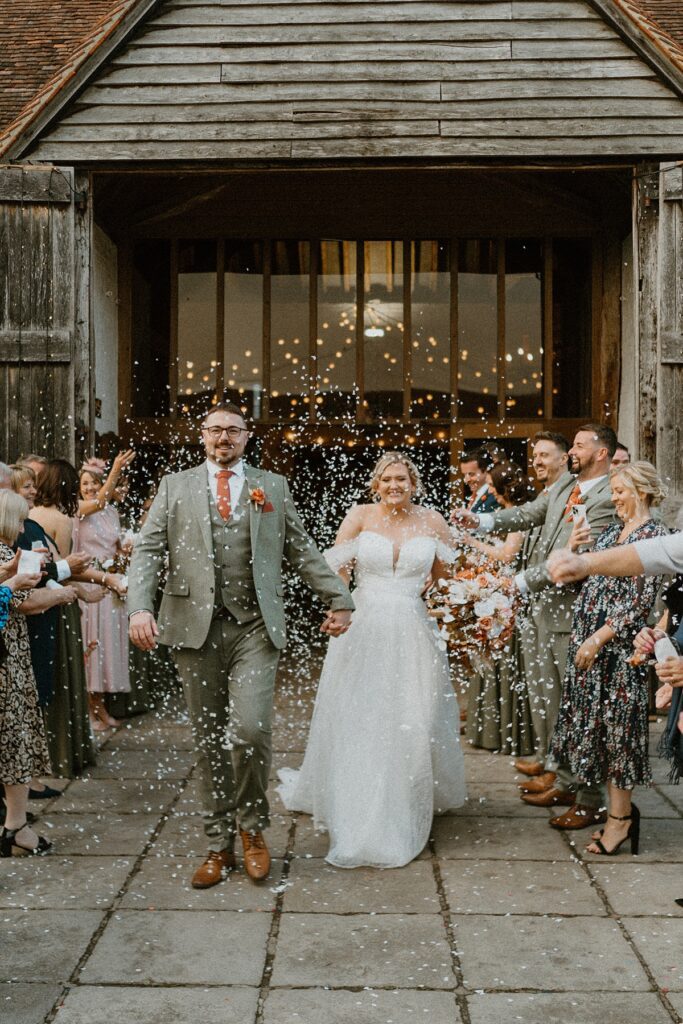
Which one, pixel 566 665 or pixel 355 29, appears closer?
pixel 566 665

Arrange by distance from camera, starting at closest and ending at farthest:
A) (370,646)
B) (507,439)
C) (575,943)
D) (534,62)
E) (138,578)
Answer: (575,943) < (138,578) < (370,646) < (534,62) < (507,439)

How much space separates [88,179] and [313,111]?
2071 millimetres

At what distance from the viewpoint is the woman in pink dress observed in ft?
27.4

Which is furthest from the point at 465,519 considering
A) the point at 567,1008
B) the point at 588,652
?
the point at 567,1008

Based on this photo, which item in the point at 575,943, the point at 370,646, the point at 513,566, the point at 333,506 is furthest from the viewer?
the point at 333,506

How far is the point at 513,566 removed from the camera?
742cm

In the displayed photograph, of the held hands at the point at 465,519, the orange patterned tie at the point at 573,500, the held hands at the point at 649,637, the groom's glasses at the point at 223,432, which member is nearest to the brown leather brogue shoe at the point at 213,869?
the groom's glasses at the point at 223,432

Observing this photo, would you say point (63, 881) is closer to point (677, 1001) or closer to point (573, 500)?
point (677, 1001)

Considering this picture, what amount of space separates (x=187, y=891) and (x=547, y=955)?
1.70 m

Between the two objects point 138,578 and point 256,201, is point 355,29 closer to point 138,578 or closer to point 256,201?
point 256,201

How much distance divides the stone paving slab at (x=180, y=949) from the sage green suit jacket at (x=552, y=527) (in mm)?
2508

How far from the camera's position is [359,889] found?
199 inches

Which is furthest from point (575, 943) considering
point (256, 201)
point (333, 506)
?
point (333, 506)

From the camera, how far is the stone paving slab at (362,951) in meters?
4.06
